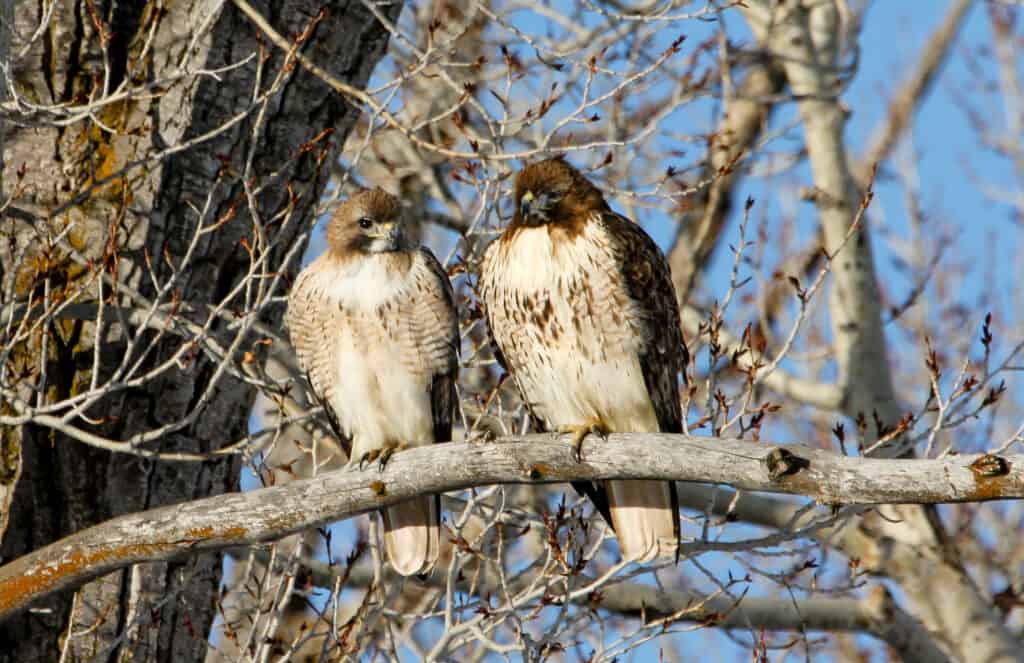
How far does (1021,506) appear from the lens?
1075 cm

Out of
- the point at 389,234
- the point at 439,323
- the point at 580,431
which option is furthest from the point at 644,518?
the point at 389,234

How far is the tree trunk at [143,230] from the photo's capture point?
510 cm

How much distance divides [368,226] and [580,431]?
4.28 feet

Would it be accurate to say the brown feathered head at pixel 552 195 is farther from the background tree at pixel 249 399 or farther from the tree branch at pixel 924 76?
the tree branch at pixel 924 76

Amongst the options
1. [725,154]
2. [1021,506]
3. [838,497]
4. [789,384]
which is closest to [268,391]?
[838,497]

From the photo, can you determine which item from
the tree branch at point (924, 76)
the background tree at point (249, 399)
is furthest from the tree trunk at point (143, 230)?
the tree branch at point (924, 76)

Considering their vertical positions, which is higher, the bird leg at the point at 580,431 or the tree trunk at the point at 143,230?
the tree trunk at the point at 143,230

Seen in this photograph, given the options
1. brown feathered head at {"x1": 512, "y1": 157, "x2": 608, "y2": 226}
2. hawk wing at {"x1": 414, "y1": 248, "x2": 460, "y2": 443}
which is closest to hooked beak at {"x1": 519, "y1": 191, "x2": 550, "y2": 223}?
brown feathered head at {"x1": 512, "y1": 157, "x2": 608, "y2": 226}

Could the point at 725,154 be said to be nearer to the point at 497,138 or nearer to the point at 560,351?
the point at 497,138

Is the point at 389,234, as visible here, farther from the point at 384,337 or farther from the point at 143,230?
the point at 143,230

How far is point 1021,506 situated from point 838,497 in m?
7.82

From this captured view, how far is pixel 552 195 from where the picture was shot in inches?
201

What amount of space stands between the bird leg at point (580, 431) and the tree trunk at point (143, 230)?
123 cm

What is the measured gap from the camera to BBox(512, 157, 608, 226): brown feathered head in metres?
5.04
